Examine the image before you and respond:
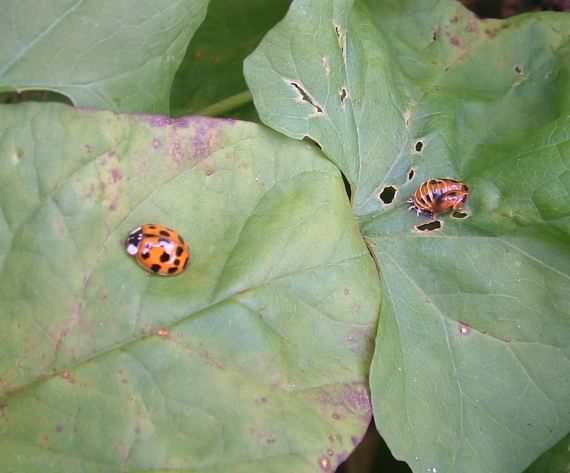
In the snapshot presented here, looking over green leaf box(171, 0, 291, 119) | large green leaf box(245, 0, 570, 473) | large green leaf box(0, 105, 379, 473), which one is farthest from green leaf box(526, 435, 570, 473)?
green leaf box(171, 0, 291, 119)

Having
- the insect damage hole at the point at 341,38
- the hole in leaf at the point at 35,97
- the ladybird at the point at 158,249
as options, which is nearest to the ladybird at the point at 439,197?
the insect damage hole at the point at 341,38

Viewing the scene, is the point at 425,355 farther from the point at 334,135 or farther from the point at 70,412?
the point at 70,412

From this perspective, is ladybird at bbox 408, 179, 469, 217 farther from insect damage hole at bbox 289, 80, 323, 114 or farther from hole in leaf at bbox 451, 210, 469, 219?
insect damage hole at bbox 289, 80, 323, 114

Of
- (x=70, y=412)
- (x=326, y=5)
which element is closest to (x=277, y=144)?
(x=326, y=5)

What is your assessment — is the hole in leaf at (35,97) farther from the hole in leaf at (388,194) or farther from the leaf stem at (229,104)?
the hole in leaf at (388,194)

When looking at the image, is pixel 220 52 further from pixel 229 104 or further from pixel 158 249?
pixel 158 249

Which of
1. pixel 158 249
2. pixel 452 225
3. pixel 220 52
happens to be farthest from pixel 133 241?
pixel 220 52
